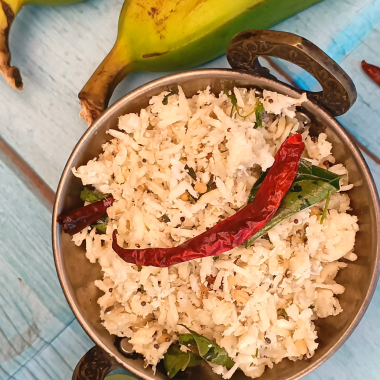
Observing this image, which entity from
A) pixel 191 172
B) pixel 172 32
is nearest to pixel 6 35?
pixel 172 32

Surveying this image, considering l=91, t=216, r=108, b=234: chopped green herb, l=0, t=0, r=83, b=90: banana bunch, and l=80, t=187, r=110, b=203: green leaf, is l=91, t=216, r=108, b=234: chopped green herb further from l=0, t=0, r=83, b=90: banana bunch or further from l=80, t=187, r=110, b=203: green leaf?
l=0, t=0, r=83, b=90: banana bunch

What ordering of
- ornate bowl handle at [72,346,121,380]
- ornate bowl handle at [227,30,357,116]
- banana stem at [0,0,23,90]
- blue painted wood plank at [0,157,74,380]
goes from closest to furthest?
ornate bowl handle at [227,30,357,116] → ornate bowl handle at [72,346,121,380] → banana stem at [0,0,23,90] → blue painted wood plank at [0,157,74,380]

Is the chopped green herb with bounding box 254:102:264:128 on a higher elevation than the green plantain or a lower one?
lower

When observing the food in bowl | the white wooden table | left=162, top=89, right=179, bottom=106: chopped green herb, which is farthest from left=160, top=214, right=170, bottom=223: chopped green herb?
the white wooden table

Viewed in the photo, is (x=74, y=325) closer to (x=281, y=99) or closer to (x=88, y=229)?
(x=88, y=229)

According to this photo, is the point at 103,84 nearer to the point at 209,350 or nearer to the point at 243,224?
the point at 243,224

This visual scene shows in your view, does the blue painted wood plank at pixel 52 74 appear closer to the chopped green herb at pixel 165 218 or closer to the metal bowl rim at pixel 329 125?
the metal bowl rim at pixel 329 125
